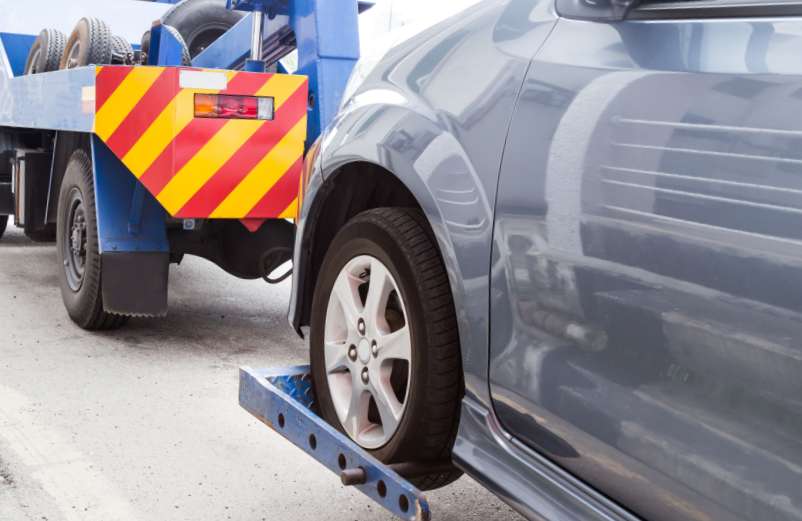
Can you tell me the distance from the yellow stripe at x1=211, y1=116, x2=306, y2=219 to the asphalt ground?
764mm

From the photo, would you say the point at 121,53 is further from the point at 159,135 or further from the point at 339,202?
the point at 339,202

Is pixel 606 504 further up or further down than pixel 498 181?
further down

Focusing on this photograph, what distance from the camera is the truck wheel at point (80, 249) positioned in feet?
17.6

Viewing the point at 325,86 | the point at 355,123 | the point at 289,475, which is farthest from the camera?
the point at 325,86

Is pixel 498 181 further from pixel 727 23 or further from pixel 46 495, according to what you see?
pixel 46 495

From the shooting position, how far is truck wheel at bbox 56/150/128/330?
17.6ft

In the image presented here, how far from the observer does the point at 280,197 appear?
5.12 m

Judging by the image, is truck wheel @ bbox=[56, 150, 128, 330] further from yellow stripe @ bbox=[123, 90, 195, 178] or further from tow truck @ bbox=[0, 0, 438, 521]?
yellow stripe @ bbox=[123, 90, 195, 178]

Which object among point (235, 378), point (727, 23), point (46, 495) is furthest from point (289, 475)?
point (727, 23)

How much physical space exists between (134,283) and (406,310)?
2915 mm

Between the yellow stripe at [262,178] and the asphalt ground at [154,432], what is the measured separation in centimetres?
76

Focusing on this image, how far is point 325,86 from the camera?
5.50m

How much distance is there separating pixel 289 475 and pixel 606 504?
5.94 ft

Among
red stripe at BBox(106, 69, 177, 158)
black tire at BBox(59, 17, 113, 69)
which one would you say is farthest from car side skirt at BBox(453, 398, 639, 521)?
black tire at BBox(59, 17, 113, 69)
